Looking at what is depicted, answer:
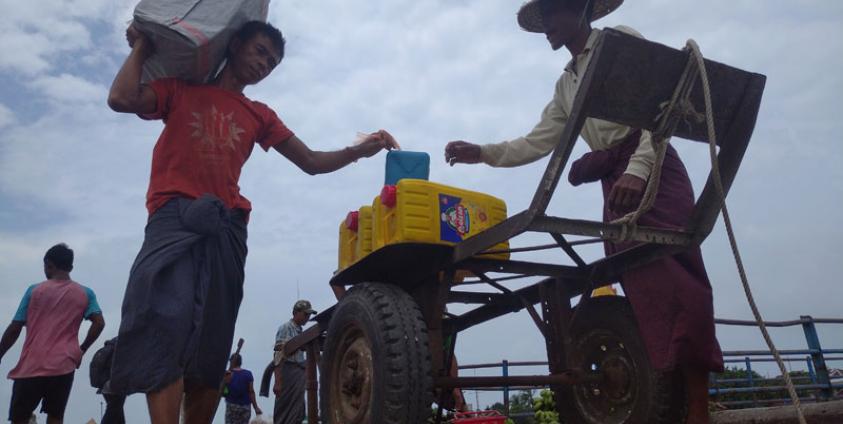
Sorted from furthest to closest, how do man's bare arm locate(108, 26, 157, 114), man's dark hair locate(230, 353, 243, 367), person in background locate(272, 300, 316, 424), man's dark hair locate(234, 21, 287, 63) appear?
man's dark hair locate(230, 353, 243, 367)
person in background locate(272, 300, 316, 424)
man's dark hair locate(234, 21, 287, 63)
man's bare arm locate(108, 26, 157, 114)

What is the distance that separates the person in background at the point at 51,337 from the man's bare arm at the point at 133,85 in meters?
3.13

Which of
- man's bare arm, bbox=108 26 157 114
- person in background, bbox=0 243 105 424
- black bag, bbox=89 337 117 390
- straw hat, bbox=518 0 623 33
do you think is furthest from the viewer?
black bag, bbox=89 337 117 390

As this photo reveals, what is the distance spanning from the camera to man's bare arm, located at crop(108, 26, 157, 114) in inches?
84.5

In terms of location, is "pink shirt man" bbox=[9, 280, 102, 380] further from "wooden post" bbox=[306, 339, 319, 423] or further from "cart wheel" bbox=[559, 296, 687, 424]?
"cart wheel" bbox=[559, 296, 687, 424]

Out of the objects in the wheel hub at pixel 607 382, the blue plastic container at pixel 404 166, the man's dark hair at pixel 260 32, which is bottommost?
the wheel hub at pixel 607 382

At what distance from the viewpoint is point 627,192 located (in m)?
2.35

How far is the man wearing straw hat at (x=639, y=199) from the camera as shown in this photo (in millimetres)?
2398

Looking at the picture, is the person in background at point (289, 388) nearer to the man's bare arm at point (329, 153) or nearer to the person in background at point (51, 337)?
the person in background at point (51, 337)

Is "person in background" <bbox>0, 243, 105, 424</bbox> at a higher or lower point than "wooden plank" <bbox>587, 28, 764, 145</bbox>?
lower

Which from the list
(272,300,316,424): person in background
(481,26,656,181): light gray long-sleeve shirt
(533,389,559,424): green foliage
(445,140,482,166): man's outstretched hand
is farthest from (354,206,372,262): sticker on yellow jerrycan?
(272,300,316,424): person in background

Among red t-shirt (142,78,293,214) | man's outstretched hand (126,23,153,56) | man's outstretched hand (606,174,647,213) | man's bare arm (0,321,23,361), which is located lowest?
man's bare arm (0,321,23,361)

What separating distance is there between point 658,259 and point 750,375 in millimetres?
8649

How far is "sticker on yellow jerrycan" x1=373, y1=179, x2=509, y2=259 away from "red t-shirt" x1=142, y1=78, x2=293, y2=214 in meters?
0.65

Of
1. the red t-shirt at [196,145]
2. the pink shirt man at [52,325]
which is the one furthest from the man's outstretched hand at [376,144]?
the pink shirt man at [52,325]
